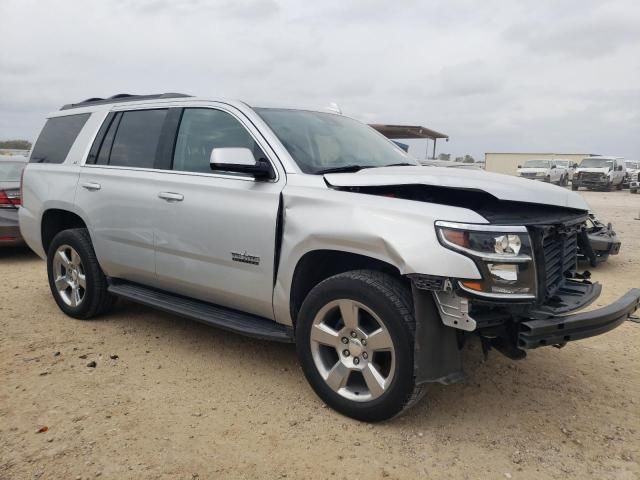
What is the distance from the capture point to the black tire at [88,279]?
4.73m

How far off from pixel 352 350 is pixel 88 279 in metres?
2.78

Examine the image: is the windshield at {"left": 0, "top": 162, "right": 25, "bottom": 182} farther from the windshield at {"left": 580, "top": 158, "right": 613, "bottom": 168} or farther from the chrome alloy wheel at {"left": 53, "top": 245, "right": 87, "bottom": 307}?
the windshield at {"left": 580, "top": 158, "right": 613, "bottom": 168}

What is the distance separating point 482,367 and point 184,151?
2.74 m

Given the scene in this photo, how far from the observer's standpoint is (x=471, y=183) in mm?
2961

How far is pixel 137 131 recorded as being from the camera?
447cm

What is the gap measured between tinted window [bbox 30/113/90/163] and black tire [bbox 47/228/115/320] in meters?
0.74

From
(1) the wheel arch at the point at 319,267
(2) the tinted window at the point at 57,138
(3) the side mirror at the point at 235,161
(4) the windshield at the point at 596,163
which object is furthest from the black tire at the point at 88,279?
(4) the windshield at the point at 596,163

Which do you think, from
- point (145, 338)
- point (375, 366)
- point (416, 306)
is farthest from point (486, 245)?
point (145, 338)

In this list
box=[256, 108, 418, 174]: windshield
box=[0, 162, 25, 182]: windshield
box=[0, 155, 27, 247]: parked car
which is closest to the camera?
box=[256, 108, 418, 174]: windshield

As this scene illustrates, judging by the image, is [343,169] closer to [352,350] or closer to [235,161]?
[235,161]

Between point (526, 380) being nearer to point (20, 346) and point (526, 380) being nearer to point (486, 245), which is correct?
point (486, 245)

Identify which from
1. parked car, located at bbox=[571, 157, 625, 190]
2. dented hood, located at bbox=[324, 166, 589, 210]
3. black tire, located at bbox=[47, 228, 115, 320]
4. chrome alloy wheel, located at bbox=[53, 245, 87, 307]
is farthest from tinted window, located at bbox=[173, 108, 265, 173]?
parked car, located at bbox=[571, 157, 625, 190]

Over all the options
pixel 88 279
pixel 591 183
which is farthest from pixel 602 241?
pixel 591 183

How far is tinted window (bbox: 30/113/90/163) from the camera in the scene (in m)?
5.01
